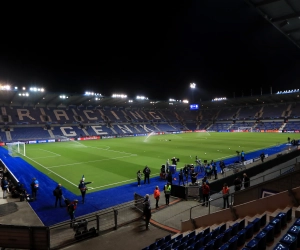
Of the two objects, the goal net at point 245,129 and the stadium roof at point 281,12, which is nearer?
the stadium roof at point 281,12

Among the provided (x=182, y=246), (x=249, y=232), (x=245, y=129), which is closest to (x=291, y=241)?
(x=249, y=232)

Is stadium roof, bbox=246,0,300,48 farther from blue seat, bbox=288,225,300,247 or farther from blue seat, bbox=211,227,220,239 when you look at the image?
blue seat, bbox=211,227,220,239

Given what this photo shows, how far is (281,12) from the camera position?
30.5ft

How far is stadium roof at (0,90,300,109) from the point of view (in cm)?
6155

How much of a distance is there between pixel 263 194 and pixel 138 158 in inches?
793

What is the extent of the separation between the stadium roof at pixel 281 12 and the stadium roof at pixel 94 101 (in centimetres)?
5958

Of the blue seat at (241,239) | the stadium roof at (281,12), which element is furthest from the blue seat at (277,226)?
the stadium roof at (281,12)

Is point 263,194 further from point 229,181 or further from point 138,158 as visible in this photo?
point 138,158

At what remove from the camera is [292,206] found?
7309mm

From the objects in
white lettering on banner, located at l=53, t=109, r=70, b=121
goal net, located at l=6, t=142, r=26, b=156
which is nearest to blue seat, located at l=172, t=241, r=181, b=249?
goal net, located at l=6, t=142, r=26, b=156

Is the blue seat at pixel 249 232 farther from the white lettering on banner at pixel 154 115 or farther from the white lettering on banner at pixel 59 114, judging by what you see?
the white lettering on banner at pixel 154 115

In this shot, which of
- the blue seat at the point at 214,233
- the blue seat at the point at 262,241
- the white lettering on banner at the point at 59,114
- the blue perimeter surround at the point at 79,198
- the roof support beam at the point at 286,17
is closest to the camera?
the blue seat at the point at 262,241

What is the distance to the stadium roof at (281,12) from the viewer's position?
8648 millimetres

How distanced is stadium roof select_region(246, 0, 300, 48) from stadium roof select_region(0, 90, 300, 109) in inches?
2346
